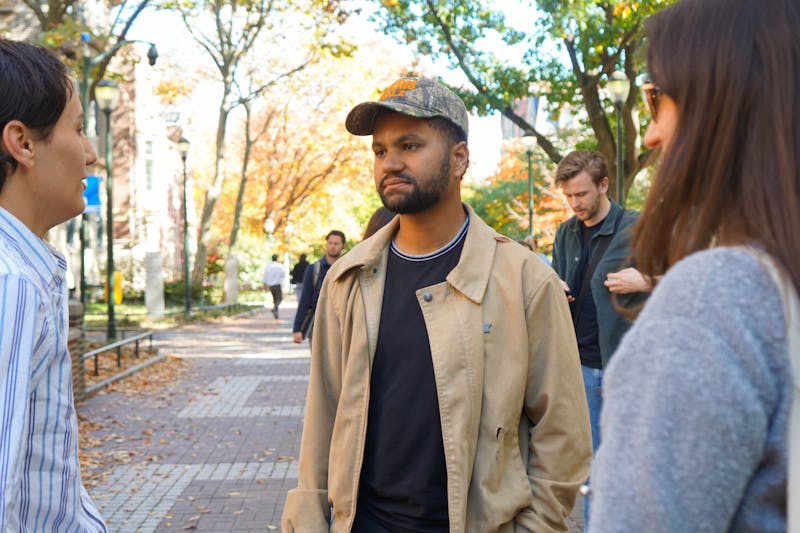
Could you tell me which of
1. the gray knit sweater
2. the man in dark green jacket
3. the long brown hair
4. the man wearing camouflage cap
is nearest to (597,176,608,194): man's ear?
the man in dark green jacket

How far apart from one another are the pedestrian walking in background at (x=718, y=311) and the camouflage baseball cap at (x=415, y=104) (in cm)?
161

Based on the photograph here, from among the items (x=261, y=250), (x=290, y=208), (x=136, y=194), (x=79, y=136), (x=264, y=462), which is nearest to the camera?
(x=79, y=136)

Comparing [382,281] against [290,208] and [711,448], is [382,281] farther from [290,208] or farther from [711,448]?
[290,208]

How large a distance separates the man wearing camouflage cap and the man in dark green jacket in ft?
7.58

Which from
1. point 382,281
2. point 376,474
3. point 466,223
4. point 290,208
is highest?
point 290,208

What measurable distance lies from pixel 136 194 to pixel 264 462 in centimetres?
3831

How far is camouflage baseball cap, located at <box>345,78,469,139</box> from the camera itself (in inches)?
113

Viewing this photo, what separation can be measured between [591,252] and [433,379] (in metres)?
2.96

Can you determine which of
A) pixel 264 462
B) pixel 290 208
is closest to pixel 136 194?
pixel 290 208

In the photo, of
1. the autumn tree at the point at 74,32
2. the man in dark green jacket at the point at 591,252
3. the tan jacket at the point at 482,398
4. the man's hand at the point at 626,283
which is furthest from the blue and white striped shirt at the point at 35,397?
the autumn tree at the point at 74,32

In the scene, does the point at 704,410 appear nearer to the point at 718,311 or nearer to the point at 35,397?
the point at 718,311

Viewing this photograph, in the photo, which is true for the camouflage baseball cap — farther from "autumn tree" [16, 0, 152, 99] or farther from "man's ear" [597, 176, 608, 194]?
"autumn tree" [16, 0, 152, 99]

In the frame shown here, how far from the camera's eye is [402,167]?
2936 millimetres

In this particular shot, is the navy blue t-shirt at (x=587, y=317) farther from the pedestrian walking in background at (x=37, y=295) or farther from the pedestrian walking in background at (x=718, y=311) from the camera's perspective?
the pedestrian walking in background at (x=718, y=311)
